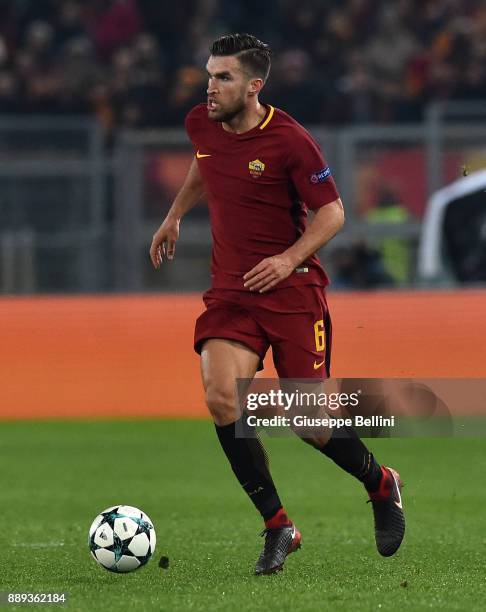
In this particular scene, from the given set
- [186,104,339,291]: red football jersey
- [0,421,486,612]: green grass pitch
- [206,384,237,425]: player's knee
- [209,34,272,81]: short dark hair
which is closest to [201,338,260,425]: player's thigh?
[206,384,237,425]: player's knee

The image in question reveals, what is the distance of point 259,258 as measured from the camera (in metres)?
5.79

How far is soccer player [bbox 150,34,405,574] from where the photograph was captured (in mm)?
5703

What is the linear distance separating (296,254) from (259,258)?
8.0 inches

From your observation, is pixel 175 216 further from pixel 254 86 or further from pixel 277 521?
pixel 277 521

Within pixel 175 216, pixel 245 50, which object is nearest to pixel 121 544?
pixel 175 216

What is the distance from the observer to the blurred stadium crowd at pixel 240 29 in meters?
13.5

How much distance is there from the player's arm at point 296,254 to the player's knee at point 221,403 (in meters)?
0.42

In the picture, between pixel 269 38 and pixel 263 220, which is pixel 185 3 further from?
pixel 263 220

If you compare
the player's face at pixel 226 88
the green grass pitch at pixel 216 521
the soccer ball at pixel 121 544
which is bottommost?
the green grass pitch at pixel 216 521

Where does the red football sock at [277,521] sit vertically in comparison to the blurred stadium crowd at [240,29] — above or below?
below

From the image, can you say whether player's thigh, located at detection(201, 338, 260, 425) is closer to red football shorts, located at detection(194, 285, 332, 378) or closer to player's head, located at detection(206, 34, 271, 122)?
red football shorts, located at detection(194, 285, 332, 378)

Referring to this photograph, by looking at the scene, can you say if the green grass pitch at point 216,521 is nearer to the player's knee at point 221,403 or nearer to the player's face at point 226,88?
the player's knee at point 221,403

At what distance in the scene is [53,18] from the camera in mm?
15727

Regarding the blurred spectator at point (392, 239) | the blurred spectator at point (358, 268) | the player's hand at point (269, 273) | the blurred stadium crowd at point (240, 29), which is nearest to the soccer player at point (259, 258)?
the player's hand at point (269, 273)
